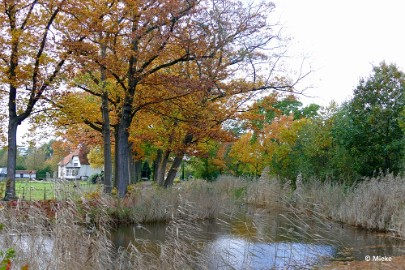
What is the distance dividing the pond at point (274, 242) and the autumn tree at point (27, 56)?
549 cm

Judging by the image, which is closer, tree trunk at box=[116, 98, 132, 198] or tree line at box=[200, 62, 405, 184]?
tree trunk at box=[116, 98, 132, 198]

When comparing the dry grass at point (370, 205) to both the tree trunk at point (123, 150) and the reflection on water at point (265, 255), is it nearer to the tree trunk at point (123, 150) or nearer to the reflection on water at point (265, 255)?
the reflection on water at point (265, 255)

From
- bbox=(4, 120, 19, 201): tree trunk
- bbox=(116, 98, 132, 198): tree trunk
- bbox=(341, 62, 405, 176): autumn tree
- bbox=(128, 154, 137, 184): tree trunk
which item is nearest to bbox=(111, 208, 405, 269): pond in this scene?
bbox=(116, 98, 132, 198): tree trunk

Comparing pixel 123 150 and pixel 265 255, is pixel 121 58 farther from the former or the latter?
pixel 265 255

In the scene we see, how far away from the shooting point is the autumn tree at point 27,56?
15.3 metres

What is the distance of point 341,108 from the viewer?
2162cm

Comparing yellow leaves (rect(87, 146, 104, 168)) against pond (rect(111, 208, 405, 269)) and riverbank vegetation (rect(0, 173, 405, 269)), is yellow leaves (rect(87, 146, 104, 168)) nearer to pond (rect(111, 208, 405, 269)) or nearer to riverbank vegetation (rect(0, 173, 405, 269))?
riverbank vegetation (rect(0, 173, 405, 269))

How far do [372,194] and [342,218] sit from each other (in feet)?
4.55

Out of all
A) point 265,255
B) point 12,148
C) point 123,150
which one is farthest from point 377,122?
point 12,148

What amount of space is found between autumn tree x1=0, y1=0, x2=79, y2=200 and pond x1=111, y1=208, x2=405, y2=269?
18.0 ft

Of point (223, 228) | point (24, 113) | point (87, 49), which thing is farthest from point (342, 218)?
point (24, 113)

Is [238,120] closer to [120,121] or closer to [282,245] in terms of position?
[120,121]

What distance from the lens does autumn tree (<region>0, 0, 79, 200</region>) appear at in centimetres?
1526

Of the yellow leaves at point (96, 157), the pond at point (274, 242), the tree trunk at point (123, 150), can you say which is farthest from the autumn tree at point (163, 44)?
the yellow leaves at point (96, 157)
